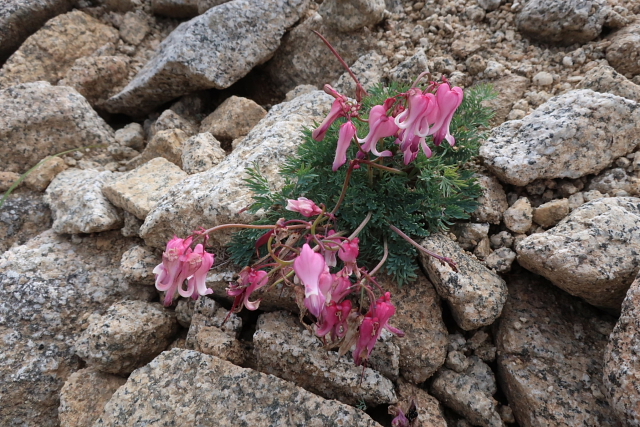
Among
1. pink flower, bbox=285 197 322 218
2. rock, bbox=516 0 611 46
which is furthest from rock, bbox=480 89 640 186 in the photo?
pink flower, bbox=285 197 322 218

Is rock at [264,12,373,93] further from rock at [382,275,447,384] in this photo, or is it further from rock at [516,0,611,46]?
rock at [382,275,447,384]

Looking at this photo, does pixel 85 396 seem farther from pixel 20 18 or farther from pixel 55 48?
pixel 20 18

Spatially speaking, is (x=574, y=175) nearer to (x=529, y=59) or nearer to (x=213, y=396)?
(x=529, y=59)

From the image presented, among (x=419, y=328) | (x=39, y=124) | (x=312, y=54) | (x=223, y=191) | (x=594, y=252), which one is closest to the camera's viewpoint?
(x=594, y=252)

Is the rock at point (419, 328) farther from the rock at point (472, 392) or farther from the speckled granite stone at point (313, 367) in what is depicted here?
the speckled granite stone at point (313, 367)

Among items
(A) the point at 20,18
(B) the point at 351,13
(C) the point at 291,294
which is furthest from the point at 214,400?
(A) the point at 20,18

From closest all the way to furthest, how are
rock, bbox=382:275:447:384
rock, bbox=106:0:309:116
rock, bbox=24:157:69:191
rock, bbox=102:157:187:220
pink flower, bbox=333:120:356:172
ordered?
1. pink flower, bbox=333:120:356:172
2. rock, bbox=382:275:447:384
3. rock, bbox=102:157:187:220
4. rock, bbox=24:157:69:191
5. rock, bbox=106:0:309:116

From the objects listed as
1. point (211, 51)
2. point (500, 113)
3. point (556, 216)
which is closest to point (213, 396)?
point (556, 216)
